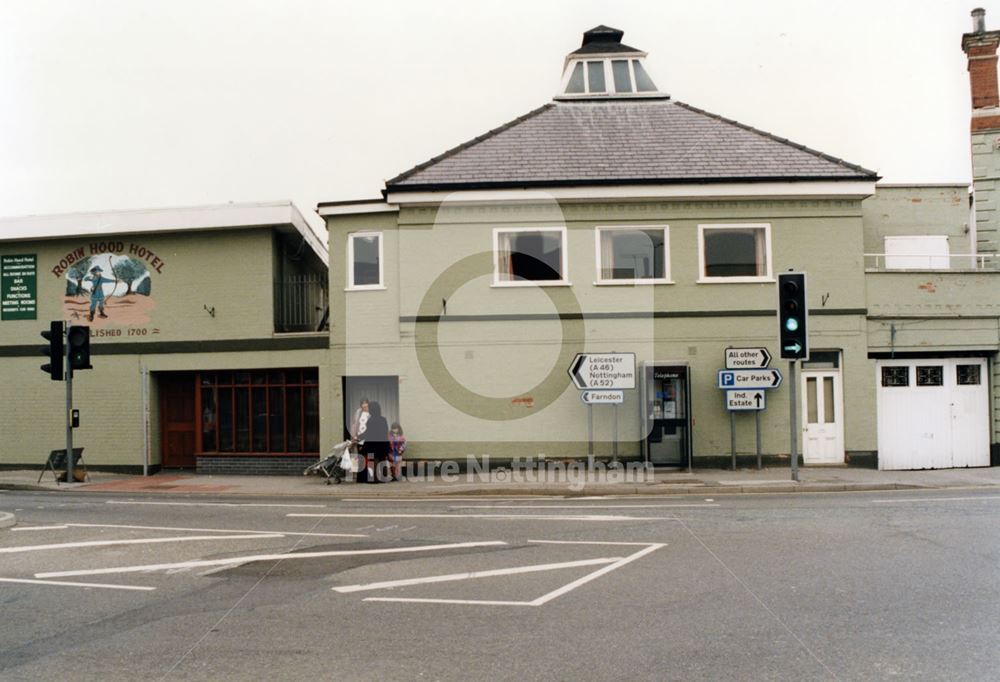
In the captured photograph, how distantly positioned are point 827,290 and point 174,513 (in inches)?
590

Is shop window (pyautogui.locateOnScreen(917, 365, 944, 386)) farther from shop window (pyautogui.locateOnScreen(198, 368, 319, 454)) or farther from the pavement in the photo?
shop window (pyautogui.locateOnScreen(198, 368, 319, 454))

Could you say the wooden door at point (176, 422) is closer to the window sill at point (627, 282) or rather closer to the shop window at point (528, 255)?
the shop window at point (528, 255)

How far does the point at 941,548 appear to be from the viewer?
30.8 ft

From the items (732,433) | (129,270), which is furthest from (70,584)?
(129,270)

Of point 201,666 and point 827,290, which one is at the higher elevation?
point 827,290

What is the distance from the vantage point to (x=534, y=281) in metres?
19.3

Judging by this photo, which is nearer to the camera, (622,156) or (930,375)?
(930,375)

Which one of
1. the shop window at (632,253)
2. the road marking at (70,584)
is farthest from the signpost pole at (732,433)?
the road marking at (70,584)

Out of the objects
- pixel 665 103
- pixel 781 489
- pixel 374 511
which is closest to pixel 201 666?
pixel 374 511

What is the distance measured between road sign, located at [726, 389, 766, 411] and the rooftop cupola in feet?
31.1

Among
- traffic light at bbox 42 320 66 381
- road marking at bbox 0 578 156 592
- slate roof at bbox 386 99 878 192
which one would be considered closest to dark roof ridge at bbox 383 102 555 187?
slate roof at bbox 386 99 878 192

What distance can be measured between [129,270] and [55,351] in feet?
11.6

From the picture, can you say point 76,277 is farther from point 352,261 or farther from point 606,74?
point 606,74

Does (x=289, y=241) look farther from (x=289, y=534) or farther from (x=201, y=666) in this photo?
(x=201, y=666)
